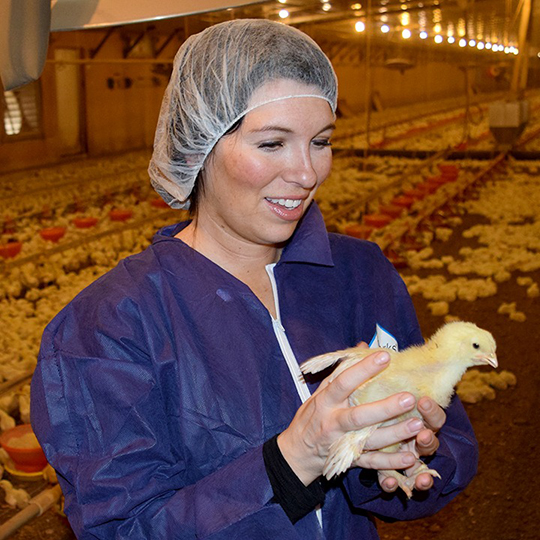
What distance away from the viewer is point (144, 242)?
4793 millimetres

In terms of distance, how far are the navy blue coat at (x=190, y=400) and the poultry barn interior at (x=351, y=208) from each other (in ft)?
1.86

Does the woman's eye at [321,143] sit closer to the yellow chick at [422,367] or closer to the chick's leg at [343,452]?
the yellow chick at [422,367]

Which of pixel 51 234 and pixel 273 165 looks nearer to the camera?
pixel 273 165

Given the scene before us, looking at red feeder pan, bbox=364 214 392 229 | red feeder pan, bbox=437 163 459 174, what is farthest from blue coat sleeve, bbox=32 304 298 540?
red feeder pan, bbox=437 163 459 174

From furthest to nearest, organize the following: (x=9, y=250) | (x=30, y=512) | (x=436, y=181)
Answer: (x=436, y=181), (x=9, y=250), (x=30, y=512)

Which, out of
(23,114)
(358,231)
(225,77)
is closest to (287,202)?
(225,77)

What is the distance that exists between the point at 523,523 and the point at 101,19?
6.34ft

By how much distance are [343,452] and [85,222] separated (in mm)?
4509

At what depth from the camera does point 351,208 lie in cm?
573

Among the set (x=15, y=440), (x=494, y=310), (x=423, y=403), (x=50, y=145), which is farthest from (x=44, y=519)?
(x=50, y=145)

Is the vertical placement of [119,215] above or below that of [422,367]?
Answer: below

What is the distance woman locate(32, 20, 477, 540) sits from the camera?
872 mm

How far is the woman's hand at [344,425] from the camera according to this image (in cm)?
77

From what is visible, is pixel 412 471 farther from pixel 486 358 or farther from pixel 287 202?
pixel 287 202
